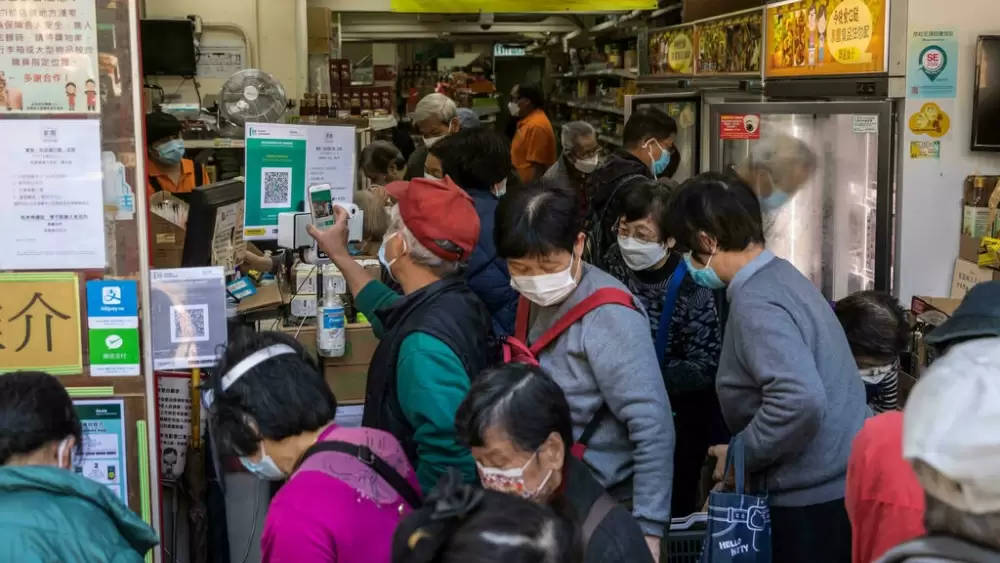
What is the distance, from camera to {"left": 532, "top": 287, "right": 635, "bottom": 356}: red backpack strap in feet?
8.81

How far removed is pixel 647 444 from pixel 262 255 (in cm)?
244

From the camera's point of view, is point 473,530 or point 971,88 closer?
point 473,530

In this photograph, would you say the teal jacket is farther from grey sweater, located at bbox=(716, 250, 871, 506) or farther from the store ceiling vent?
the store ceiling vent

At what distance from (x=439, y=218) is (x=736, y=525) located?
1.09 meters

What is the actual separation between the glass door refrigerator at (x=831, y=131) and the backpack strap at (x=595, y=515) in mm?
2846

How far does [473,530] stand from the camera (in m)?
1.46

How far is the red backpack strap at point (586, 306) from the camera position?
2686 mm

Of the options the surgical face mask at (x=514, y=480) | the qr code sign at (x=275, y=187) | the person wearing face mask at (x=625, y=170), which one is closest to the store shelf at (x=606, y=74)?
the person wearing face mask at (x=625, y=170)

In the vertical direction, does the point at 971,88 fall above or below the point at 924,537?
above

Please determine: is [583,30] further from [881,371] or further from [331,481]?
[331,481]

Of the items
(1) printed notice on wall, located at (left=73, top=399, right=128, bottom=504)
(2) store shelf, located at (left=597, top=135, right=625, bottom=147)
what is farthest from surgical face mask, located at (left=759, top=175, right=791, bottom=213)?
(2) store shelf, located at (left=597, top=135, right=625, bottom=147)

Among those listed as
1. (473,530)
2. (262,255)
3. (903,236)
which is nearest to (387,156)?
(262,255)

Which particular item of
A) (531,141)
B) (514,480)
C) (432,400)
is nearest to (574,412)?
(432,400)

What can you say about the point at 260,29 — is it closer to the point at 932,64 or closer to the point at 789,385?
the point at 932,64
